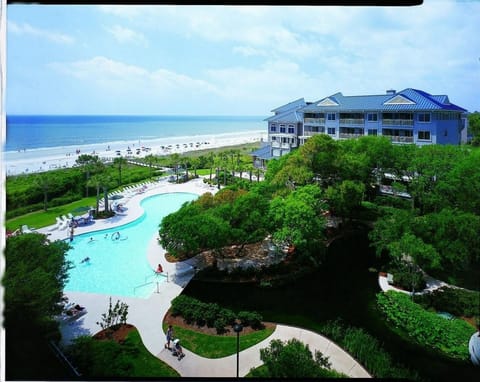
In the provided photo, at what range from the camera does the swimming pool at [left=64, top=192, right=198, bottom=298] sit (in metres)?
6.22

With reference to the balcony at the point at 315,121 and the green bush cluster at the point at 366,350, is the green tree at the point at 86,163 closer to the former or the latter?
the balcony at the point at 315,121

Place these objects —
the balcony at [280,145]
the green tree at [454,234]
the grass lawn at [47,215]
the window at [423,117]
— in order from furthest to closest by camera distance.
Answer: the balcony at [280,145] → the window at [423,117] → the grass lawn at [47,215] → the green tree at [454,234]

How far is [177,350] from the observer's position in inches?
175

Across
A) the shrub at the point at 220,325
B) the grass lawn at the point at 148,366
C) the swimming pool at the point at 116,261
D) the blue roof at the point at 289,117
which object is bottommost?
the grass lawn at the point at 148,366

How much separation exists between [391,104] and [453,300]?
7.94 meters

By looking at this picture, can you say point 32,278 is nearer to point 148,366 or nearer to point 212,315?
point 148,366

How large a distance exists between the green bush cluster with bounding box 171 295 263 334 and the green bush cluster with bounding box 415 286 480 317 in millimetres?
2773

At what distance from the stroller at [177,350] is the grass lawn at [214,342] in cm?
13

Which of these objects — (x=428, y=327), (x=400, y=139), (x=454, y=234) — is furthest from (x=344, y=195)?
(x=400, y=139)

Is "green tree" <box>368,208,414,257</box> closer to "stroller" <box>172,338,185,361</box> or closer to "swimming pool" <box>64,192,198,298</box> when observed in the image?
"stroller" <box>172,338,185,361</box>

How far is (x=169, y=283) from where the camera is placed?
6285mm

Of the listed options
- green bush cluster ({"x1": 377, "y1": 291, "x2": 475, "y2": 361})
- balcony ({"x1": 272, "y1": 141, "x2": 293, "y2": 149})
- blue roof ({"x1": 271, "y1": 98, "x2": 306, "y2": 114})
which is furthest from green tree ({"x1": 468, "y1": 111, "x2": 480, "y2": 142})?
green bush cluster ({"x1": 377, "y1": 291, "x2": 475, "y2": 361})

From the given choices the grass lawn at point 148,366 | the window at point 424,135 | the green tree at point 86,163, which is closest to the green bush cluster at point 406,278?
the grass lawn at point 148,366

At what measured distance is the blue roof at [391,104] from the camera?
11363 mm
